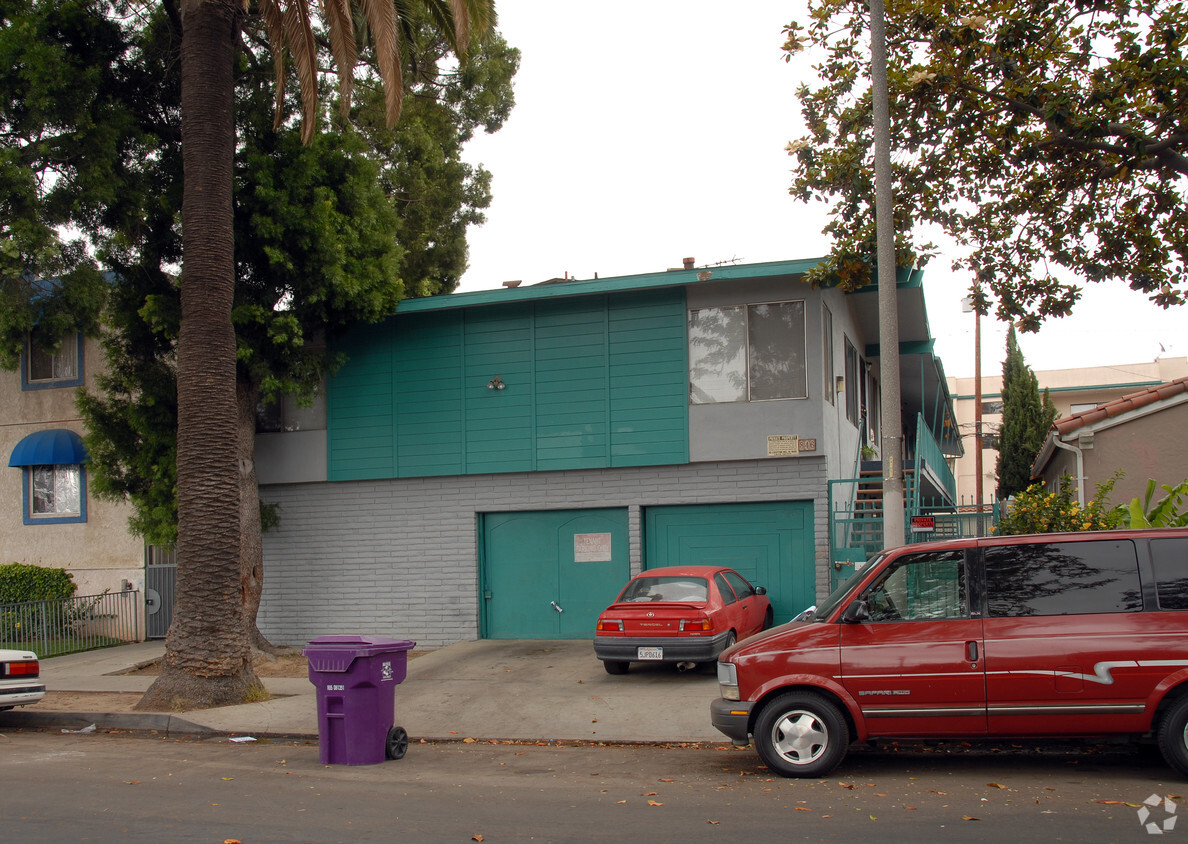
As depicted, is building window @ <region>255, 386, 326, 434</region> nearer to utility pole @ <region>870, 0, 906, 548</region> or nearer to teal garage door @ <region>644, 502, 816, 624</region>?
teal garage door @ <region>644, 502, 816, 624</region>

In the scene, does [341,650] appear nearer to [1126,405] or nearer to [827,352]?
[827,352]

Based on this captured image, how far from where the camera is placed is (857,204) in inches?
567

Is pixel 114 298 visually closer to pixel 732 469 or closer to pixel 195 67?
pixel 195 67

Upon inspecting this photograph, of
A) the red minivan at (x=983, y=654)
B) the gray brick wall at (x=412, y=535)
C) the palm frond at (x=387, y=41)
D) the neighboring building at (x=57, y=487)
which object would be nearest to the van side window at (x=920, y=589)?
the red minivan at (x=983, y=654)

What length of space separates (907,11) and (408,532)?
10842mm

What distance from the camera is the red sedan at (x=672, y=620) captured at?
12469mm

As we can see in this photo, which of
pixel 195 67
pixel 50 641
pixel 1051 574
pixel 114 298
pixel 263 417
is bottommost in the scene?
pixel 50 641

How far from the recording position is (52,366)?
20.4 meters

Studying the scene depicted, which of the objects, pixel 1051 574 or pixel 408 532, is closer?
pixel 1051 574

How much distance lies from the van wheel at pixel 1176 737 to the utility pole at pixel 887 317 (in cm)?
304

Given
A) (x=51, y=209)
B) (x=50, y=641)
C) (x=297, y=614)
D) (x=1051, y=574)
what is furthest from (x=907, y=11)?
(x=50, y=641)

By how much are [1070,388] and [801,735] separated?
1721 inches

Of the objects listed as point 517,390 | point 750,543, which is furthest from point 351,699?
point 517,390

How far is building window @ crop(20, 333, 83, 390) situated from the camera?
1991cm
